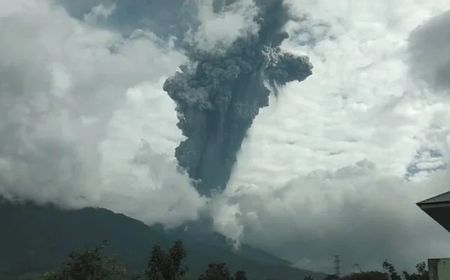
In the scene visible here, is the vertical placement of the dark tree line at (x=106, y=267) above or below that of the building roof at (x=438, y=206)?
above

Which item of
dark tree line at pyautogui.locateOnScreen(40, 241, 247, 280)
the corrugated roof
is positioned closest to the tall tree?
dark tree line at pyautogui.locateOnScreen(40, 241, 247, 280)

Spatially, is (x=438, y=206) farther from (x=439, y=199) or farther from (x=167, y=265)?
(x=167, y=265)

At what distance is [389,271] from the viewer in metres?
132

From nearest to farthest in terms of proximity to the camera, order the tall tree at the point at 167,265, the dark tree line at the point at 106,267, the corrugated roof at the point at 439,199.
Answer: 1. the corrugated roof at the point at 439,199
2. the dark tree line at the point at 106,267
3. the tall tree at the point at 167,265

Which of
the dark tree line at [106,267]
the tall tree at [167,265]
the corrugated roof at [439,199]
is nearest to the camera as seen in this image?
the corrugated roof at [439,199]

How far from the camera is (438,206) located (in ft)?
57.5

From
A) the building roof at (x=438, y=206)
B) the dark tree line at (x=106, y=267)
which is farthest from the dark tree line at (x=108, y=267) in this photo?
the building roof at (x=438, y=206)

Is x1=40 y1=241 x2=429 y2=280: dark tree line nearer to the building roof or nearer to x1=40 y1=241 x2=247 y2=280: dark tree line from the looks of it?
x1=40 y1=241 x2=247 y2=280: dark tree line

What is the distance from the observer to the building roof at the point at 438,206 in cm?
1742

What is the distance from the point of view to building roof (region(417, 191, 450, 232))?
17422 millimetres

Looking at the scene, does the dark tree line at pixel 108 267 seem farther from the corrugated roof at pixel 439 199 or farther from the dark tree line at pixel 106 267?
the corrugated roof at pixel 439 199

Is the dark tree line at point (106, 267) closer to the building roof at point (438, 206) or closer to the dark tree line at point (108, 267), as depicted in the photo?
the dark tree line at point (108, 267)

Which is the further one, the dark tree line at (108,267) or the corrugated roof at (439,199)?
the dark tree line at (108,267)

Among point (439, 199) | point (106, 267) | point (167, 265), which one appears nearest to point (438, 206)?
point (439, 199)
